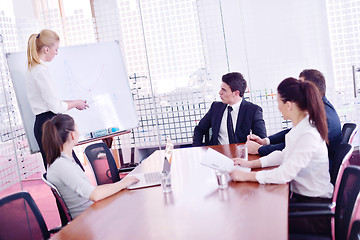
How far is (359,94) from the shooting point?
4.69 meters

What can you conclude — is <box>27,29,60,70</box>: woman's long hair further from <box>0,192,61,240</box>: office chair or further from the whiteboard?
<box>0,192,61,240</box>: office chair

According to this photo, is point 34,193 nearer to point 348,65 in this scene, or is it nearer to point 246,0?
point 246,0

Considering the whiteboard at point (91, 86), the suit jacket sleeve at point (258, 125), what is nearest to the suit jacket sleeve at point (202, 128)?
the suit jacket sleeve at point (258, 125)

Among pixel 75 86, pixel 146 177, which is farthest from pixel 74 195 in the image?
pixel 75 86

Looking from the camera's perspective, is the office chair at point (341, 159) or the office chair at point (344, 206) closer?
the office chair at point (344, 206)

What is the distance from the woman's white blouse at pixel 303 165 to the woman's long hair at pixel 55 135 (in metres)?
1.25

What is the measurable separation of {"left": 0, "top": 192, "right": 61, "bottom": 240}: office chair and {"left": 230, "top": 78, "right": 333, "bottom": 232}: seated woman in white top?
3.63 ft

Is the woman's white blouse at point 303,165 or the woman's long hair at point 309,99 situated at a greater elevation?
the woman's long hair at point 309,99

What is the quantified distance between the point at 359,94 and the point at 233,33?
161 cm

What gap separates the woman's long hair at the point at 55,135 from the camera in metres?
2.63

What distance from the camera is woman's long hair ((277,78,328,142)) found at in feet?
7.85

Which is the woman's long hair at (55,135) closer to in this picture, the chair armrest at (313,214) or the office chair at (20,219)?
the office chair at (20,219)

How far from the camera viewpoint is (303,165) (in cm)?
232

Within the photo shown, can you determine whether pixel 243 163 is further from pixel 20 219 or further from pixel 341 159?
pixel 20 219
